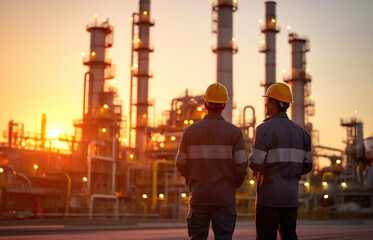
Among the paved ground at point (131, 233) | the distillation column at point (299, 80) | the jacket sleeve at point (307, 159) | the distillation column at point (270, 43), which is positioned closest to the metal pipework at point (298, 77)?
the distillation column at point (299, 80)

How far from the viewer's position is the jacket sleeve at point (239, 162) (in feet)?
16.3

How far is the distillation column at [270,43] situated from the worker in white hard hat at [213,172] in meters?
49.0

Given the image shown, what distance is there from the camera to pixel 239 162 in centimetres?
496

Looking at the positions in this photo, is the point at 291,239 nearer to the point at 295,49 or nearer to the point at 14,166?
the point at 14,166

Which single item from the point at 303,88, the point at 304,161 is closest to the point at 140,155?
the point at 303,88

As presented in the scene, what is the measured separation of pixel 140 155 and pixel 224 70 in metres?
12.7

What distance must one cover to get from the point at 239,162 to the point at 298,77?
173ft

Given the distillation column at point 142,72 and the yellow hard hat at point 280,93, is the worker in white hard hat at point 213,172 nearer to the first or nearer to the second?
the yellow hard hat at point 280,93

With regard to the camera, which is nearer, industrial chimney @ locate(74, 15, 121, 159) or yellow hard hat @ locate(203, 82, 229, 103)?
yellow hard hat @ locate(203, 82, 229, 103)

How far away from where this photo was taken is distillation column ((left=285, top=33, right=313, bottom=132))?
55.5 metres

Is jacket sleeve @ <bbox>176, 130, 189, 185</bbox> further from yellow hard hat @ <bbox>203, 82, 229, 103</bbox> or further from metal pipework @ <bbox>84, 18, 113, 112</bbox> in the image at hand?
metal pipework @ <bbox>84, 18, 113, 112</bbox>

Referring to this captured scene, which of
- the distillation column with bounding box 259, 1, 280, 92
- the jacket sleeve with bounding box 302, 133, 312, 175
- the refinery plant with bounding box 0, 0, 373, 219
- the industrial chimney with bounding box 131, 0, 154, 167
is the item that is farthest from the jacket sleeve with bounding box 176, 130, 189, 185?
the distillation column with bounding box 259, 1, 280, 92

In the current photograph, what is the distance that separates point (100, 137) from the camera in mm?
46281

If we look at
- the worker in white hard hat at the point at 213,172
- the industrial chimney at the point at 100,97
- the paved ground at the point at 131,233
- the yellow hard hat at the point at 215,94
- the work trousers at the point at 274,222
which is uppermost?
the industrial chimney at the point at 100,97
